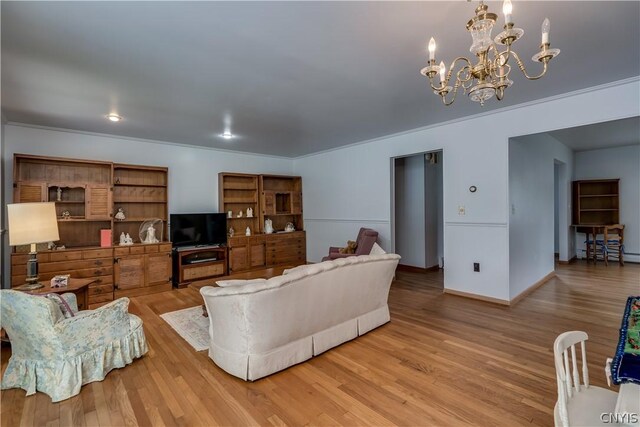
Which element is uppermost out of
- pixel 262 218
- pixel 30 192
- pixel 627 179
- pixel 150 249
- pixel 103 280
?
pixel 627 179

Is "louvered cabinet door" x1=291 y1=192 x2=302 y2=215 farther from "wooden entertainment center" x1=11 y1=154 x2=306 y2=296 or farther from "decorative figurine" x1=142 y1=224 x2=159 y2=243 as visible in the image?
"decorative figurine" x1=142 y1=224 x2=159 y2=243

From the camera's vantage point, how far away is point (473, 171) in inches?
164

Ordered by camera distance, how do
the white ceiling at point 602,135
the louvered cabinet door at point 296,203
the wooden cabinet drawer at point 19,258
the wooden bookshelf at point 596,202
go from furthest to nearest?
the louvered cabinet door at point 296,203, the wooden bookshelf at point 596,202, the white ceiling at point 602,135, the wooden cabinet drawer at point 19,258

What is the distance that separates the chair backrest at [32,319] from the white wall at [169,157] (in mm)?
3036

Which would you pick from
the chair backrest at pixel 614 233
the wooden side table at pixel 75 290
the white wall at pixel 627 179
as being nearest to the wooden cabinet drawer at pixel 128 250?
the wooden side table at pixel 75 290

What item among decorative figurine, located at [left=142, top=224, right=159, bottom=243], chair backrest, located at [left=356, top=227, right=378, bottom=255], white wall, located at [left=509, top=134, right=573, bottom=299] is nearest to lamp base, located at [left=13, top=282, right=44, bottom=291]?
decorative figurine, located at [left=142, top=224, right=159, bottom=243]

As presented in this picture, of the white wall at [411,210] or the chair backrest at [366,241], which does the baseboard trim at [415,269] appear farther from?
the chair backrest at [366,241]

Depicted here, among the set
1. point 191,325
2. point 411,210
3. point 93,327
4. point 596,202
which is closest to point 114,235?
point 191,325

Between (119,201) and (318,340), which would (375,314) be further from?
(119,201)

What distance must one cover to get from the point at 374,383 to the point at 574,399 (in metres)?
1.25

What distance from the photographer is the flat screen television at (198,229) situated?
521 cm

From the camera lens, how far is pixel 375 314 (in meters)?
3.21

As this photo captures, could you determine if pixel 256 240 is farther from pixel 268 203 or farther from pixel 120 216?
pixel 120 216

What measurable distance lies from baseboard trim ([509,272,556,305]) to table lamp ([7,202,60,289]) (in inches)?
210
